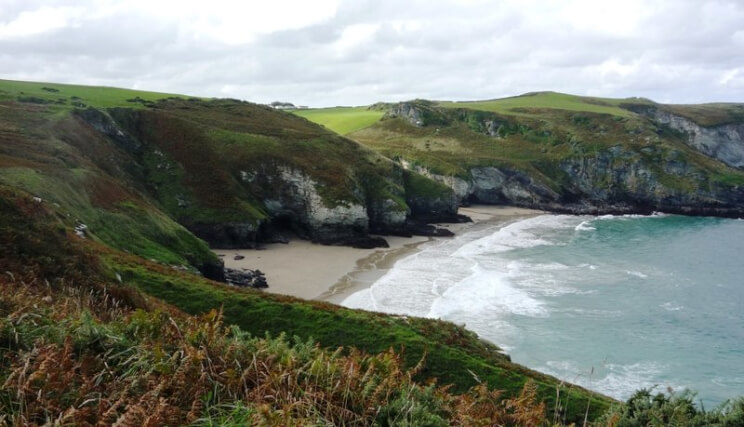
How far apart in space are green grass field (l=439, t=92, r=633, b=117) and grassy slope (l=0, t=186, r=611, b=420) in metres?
127

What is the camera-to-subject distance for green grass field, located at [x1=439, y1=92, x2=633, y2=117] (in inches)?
5739

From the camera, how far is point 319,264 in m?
49.8

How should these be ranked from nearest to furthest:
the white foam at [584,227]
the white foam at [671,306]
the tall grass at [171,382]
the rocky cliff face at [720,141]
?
the tall grass at [171,382]
the white foam at [671,306]
the white foam at [584,227]
the rocky cliff face at [720,141]

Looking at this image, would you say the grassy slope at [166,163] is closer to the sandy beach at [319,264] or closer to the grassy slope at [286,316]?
the sandy beach at [319,264]

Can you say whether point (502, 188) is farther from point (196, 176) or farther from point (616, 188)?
point (196, 176)

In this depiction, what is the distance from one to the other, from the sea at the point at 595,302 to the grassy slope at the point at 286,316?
19.2 feet

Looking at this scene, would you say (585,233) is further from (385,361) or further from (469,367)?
(385,361)

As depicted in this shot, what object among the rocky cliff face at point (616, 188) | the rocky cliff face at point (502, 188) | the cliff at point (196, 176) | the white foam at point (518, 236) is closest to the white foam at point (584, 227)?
the white foam at point (518, 236)

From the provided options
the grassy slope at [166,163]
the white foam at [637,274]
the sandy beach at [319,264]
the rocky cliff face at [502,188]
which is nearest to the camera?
the grassy slope at [166,163]

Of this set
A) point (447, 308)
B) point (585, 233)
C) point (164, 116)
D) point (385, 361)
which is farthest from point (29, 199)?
point (585, 233)

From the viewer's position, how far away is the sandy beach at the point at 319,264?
41688 mm

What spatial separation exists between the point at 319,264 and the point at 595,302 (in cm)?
2382

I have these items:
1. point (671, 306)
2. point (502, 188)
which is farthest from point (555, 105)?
point (671, 306)

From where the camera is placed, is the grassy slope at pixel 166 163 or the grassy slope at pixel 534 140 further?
the grassy slope at pixel 534 140
